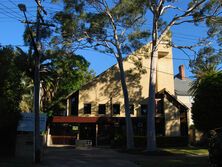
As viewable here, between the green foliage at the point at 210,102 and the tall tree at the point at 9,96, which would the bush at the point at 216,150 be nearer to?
the green foliage at the point at 210,102

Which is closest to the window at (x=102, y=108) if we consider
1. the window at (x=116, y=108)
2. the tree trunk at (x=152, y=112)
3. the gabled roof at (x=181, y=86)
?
the window at (x=116, y=108)

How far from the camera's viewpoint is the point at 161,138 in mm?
38688

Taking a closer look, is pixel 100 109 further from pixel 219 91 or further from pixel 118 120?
pixel 219 91

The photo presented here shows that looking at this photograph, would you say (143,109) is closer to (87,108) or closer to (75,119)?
(87,108)

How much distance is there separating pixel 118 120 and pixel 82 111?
4.42 meters

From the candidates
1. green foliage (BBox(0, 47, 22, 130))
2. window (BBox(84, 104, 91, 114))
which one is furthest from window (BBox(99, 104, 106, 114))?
green foliage (BBox(0, 47, 22, 130))

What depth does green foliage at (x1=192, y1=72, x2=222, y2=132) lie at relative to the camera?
20828 millimetres

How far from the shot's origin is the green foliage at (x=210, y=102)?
20828mm

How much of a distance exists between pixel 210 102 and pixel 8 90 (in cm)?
1530

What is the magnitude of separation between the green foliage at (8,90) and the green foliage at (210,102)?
12103mm

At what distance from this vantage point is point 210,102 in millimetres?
21000

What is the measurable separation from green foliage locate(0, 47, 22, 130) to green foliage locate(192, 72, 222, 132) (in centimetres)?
1210

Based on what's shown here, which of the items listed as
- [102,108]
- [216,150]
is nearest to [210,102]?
[216,150]

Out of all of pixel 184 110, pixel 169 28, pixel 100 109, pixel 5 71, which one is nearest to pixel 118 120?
pixel 100 109
